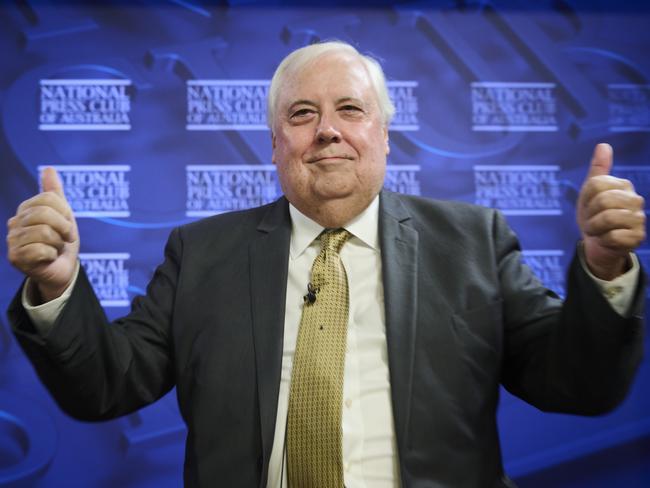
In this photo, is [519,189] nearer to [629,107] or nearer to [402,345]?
[629,107]

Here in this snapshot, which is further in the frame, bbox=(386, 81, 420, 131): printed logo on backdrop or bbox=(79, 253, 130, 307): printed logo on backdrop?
bbox=(386, 81, 420, 131): printed logo on backdrop

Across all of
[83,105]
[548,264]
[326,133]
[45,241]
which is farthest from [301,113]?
[548,264]

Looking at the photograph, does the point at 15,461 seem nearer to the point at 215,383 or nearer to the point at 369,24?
the point at 215,383

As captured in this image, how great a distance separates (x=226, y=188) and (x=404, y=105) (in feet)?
2.90

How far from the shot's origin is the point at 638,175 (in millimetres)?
3137

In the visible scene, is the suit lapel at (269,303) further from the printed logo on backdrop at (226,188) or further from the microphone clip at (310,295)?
the printed logo on backdrop at (226,188)

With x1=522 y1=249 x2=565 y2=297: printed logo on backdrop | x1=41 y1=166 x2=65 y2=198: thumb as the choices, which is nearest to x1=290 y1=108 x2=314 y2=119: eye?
x1=41 y1=166 x2=65 y2=198: thumb

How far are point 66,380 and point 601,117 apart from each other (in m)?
2.64

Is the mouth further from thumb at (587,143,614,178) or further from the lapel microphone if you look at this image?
thumb at (587,143,614,178)

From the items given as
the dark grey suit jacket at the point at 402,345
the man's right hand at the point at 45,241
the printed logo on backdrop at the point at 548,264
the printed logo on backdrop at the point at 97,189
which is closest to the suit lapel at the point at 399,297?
the dark grey suit jacket at the point at 402,345

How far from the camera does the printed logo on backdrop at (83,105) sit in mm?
3000

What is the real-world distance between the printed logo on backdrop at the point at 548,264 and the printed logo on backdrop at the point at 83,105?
1.88 meters

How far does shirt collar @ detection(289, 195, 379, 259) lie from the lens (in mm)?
1796

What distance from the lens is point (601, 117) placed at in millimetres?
3158
